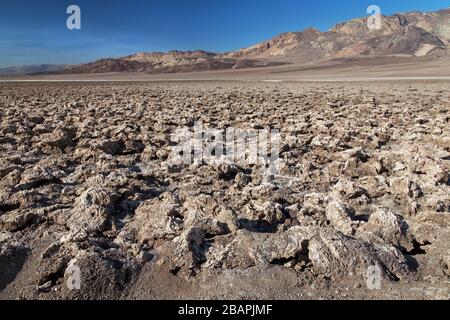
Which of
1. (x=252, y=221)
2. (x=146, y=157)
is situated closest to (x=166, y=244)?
(x=252, y=221)

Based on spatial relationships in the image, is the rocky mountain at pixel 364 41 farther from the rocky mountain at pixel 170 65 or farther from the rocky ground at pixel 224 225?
the rocky ground at pixel 224 225

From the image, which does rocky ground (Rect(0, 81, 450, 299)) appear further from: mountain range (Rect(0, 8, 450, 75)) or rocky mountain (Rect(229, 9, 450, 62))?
rocky mountain (Rect(229, 9, 450, 62))

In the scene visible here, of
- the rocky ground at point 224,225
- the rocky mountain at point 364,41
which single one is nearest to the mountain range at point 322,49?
the rocky mountain at point 364,41

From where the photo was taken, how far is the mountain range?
281 ft

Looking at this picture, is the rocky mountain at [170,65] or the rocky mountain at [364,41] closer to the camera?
the rocky mountain at [170,65]

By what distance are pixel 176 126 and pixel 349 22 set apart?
143176mm

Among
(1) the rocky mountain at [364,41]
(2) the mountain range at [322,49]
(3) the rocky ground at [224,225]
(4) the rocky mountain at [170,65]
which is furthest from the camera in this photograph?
(1) the rocky mountain at [364,41]

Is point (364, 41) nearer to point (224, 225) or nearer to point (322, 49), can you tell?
point (322, 49)

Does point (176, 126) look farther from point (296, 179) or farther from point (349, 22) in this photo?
point (349, 22)

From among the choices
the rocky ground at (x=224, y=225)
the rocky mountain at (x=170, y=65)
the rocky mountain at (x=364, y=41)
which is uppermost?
the rocky mountain at (x=364, y=41)

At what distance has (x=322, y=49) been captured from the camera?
114562 millimetres

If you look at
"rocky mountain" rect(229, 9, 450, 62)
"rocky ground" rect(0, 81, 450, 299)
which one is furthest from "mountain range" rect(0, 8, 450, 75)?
"rocky ground" rect(0, 81, 450, 299)

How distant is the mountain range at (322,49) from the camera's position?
8568 cm

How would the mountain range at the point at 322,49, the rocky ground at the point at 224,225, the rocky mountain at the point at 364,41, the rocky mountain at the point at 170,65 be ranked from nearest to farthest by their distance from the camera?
the rocky ground at the point at 224,225 < the rocky mountain at the point at 170,65 < the mountain range at the point at 322,49 < the rocky mountain at the point at 364,41
